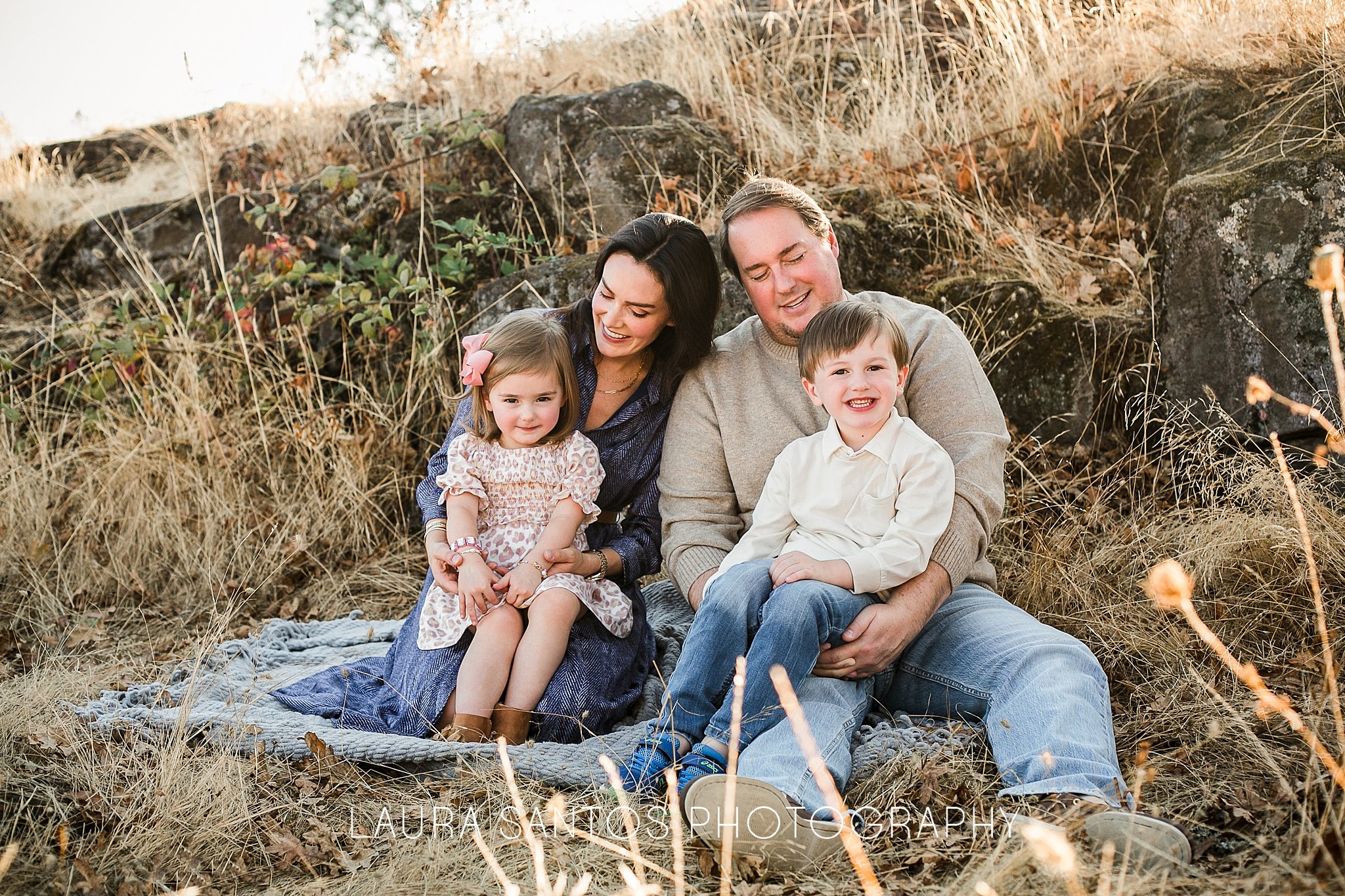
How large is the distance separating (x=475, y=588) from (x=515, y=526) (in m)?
0.30

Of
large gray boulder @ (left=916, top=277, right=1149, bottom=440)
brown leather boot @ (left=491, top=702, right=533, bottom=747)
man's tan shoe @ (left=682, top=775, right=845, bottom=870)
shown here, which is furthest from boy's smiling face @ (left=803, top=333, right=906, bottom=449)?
large gray boulder @ (left=916, top=277, right=1149, bottom=440)

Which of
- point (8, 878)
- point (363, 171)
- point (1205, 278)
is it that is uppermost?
point (363, 171)

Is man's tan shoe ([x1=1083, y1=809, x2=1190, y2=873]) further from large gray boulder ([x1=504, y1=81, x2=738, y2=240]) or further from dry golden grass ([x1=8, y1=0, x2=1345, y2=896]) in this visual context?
large gray boulder ([x1=504, y1=81, x2=738, y2=240])

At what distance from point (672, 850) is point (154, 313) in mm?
4937

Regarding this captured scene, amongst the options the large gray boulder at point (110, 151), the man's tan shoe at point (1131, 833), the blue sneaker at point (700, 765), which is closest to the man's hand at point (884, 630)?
the blue sneaker at point (700, 765)

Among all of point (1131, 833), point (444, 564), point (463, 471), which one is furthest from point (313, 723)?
point (1131, 833)

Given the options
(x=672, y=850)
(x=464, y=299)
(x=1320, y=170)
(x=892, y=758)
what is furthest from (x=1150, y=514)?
(x=464, y=299)

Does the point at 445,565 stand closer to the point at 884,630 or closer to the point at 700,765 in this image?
the point at 700,765

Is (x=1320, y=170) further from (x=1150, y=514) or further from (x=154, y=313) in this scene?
(x=154, y=313)

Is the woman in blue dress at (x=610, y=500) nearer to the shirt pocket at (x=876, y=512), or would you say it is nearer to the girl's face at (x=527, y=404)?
the girl's face at (x=527, y=404)

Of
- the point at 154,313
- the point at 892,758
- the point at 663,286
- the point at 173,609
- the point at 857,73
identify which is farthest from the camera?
the point at 857,73

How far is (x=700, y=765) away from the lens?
2.41 meters

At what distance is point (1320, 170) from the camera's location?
388 centimetres

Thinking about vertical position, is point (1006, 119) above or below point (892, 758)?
above
